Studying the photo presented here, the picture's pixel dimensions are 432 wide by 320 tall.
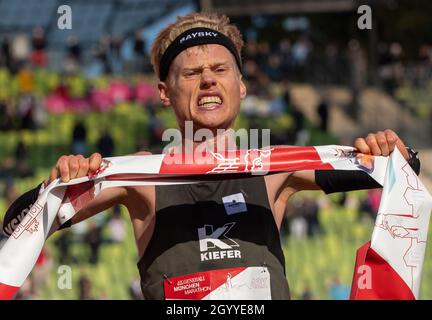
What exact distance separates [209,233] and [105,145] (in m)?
13.0

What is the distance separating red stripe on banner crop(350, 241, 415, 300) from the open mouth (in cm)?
80

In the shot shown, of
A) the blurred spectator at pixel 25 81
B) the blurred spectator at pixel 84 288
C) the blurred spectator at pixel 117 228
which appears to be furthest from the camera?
the blurred spectator at pixel 25 81

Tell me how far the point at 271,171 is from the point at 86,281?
884 cm

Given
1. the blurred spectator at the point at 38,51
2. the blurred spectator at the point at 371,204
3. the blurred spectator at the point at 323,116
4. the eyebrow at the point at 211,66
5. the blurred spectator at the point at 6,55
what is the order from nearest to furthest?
the eyebrow at the point at 211,66, the blurred spectator at the point at 371,204, the blurred spectator at the point at 323,116, the blurred spectator at the point at 6,55, the blurred spectator at the point at 38,51

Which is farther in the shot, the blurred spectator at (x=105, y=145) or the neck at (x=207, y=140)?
the blurred spectator at (x=105, y=145)

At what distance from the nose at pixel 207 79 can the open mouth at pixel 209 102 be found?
4 cm

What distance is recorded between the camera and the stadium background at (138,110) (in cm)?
1334

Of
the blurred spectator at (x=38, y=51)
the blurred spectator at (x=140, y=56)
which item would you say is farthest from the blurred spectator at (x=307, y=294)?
the blurred spectator at (x=38, y=51)

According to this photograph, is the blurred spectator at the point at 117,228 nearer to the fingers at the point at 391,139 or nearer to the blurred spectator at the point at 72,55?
the blurred spectator at the point at 72,55

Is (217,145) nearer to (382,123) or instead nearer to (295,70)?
(382,123)

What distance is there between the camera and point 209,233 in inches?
138

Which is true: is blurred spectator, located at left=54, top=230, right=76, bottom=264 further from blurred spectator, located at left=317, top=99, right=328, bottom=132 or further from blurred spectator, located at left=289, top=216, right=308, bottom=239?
blurred spectator, located at left=317, top=99, right=328, bottom=132

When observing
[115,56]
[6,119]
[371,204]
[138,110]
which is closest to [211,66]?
[371,204]

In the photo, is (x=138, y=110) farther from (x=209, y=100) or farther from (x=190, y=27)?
(x=209, y=100)
